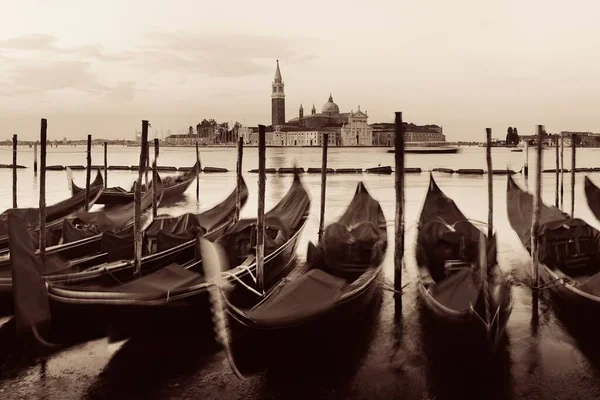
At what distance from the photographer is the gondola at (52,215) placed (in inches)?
355

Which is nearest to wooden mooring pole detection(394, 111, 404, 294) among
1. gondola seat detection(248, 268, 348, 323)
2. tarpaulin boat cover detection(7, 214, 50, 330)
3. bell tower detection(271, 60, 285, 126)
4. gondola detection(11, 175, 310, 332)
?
gondola seat detection(248, 268, 348, 323)

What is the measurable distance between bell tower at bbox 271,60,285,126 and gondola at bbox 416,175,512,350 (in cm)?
12886

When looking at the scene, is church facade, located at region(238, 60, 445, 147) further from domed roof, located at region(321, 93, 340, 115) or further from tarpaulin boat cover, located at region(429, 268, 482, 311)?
tarpaulin boat cover, located at region(429, 268, 482, 311)

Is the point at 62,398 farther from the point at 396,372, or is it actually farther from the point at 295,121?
the point at 295,121

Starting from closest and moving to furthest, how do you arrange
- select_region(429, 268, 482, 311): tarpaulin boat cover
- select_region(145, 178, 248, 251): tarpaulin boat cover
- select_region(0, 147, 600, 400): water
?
select_region(0, 147, 600, 400): water, select_region(429, 268, 482, 311): tarpaulin boat cover, select_region(145, 178, 248, 251): tarpaulin boat cover

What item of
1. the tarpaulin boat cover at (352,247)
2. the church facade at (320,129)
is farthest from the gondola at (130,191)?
the church facade at (320,129)

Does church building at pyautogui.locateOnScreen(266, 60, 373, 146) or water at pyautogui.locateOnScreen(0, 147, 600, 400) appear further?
church building at pyautogui.locateOnScreen(266, 60, 373, 146)

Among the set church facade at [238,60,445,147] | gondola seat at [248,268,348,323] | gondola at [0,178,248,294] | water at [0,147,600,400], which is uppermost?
church facade at [238,60,445,147]

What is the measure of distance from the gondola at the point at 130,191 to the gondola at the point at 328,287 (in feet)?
34.5

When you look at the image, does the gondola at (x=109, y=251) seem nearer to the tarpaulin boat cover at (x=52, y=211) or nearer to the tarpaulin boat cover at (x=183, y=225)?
the tarpaulin boat cover at (x=183, y=225)

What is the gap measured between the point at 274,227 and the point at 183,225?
4.84ft

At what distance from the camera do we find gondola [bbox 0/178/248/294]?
6.61 meters

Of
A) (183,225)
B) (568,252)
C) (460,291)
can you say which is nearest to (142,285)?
(183,225)

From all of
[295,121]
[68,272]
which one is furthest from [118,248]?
[295,121]
